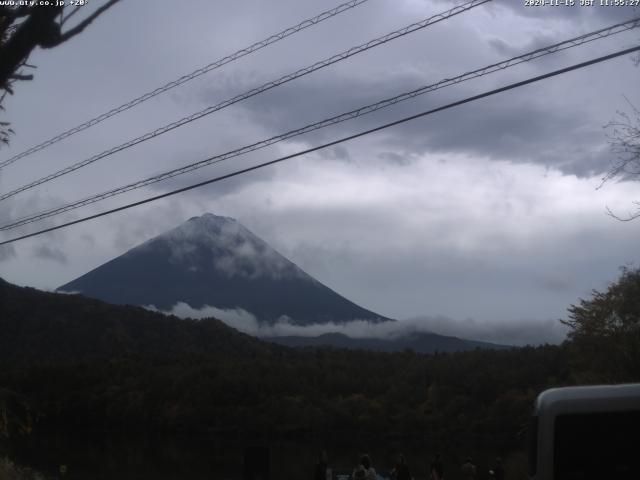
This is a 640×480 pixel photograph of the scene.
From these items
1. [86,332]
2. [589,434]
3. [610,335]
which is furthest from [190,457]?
[86,332]

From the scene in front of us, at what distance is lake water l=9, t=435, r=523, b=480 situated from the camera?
35.8 m

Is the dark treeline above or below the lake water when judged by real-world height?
above

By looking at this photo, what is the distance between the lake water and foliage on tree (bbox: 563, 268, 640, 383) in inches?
179

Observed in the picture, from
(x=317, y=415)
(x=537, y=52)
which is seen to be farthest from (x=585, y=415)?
(x=317, y=415)

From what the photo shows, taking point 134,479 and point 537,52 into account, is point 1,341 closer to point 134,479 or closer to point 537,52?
point 134,479

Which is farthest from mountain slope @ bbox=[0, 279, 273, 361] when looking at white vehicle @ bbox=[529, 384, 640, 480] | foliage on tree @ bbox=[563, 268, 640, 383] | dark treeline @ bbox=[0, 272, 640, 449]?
white vehicle @ bbox=[529, 384, 640, 480]

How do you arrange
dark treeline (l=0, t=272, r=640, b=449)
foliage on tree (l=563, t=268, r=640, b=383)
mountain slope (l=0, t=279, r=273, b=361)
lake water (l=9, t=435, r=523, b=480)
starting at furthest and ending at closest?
1. mountain slope (l=0, t=279, r=273, b=361)
2. dark treeline (l=0, t=272, r=640, b=449)
3. lake water (l=9, t=435, r=523, b=480)
4. foliage on tree (l=563, t=268, r=640, b=383)

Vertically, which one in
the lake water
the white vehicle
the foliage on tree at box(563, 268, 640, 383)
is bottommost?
the lake water

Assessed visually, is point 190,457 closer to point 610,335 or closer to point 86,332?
point 610,335

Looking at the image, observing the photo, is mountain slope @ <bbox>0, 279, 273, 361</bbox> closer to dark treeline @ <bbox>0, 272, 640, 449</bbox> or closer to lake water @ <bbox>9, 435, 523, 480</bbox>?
dark treeline @ <bbox>0, 272, 640, 449</bbox>

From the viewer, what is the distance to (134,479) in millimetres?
33594

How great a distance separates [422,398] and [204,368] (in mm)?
21758

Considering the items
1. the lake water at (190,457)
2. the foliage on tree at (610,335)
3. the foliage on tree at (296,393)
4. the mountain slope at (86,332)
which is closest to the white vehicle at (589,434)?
the lake water at (190,457)

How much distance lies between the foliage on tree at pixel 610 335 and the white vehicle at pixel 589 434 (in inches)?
698
